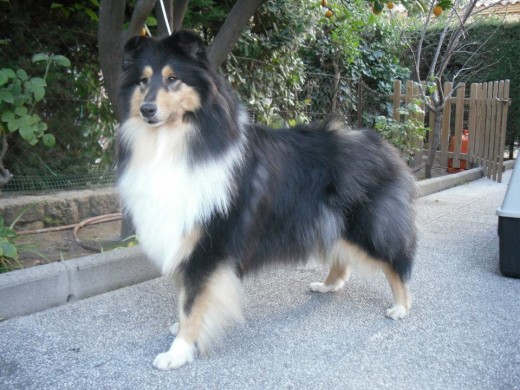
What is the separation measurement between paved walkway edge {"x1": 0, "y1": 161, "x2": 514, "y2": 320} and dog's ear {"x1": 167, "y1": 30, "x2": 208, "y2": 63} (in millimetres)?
1688

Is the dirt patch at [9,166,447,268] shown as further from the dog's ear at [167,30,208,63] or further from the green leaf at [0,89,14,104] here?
the dog's ear at [167,30,208,63]

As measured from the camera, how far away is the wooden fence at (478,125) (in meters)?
7.93

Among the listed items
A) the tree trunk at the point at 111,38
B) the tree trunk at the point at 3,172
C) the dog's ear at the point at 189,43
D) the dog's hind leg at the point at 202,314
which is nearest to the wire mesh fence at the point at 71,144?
the tree trunk at the point at 3,172

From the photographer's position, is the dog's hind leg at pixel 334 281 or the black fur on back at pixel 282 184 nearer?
the black fur on back at pixel 282 184

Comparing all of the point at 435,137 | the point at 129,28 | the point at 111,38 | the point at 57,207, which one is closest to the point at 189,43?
the point at 129,28

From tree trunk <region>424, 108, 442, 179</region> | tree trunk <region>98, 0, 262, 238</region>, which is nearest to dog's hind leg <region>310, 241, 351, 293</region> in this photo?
tree trunk <region>98, 0, 262, 238</region>

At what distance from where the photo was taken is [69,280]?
316cm

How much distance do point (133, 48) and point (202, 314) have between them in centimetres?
150

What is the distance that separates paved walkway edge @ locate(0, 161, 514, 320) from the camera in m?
2.91

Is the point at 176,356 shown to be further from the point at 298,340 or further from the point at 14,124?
the point at 14,124

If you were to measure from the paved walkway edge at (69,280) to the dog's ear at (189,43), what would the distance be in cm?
169

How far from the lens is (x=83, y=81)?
4965 millimetres

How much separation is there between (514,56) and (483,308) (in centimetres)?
957

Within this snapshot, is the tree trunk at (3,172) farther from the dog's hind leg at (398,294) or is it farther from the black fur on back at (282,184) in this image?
the dog's hind leg at (398,294)
